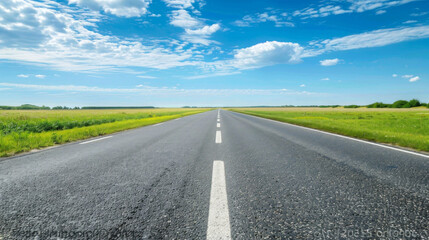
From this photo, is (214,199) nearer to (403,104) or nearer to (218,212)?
(218,212)

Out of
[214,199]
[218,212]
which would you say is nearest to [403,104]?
[214,199]

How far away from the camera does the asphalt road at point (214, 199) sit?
188 cm

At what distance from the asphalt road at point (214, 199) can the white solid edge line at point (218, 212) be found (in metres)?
0.01

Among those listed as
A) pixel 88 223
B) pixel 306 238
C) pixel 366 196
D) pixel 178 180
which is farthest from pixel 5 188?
pixel 366 196

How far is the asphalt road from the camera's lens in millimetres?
1884

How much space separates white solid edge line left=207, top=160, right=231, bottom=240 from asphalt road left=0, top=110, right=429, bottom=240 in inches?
0.4

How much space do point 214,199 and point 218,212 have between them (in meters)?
0.33

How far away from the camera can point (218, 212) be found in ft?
7.29

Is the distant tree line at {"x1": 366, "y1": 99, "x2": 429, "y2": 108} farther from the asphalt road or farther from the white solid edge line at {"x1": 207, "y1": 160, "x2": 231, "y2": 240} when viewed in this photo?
the white solid edge line at {"x1": 207, "y1": 160, "x2": 231, "y2": 240}

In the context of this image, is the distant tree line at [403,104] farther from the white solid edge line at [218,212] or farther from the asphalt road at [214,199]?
the white solid edge line at [218,212]

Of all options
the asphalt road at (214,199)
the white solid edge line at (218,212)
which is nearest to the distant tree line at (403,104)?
the asphalt road at (214,199)

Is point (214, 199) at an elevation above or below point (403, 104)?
below

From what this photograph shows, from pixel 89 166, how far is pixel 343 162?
5265 millimetres

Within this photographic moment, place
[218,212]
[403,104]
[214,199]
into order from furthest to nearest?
[403,104] → [214,199] → [218,212]
